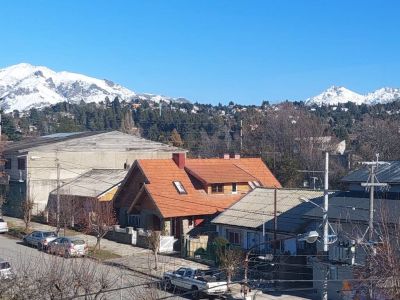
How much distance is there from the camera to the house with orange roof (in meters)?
43.2

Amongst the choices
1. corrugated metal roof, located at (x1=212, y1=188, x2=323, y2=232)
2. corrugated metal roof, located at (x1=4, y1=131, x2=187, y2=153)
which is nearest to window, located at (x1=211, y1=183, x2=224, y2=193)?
corrugated metal roof, located at (x1=212, y1=188, x2=323, y2=232)

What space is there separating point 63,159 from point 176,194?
17722mm

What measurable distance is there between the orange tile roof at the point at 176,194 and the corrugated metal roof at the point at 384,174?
11895 millimetres

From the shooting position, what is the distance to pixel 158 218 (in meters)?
44.7

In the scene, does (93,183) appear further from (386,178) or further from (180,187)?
(386,178)

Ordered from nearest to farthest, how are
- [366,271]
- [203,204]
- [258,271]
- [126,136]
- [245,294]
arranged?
[366,271], [245,294], [258,271], [203,204], [126,136]

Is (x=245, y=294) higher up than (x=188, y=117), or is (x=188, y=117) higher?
(x=188, y=117)

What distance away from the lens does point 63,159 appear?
5900cm

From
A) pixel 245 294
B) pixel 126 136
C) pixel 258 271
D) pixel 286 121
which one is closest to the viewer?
pixel 245 294

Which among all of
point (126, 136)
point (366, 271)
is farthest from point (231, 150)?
point (366, 271)

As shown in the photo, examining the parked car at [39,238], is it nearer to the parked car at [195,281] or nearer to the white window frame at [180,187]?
the white window frame at [180,187]

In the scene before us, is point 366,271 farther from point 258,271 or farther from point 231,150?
point 231,150

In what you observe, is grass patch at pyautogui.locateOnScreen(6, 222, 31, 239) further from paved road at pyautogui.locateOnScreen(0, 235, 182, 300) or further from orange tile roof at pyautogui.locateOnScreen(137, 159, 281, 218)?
orange tile roof at pyautogui.locateOnScreen(137, 159, 281, 218)

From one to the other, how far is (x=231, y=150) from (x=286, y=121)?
29.4ft
